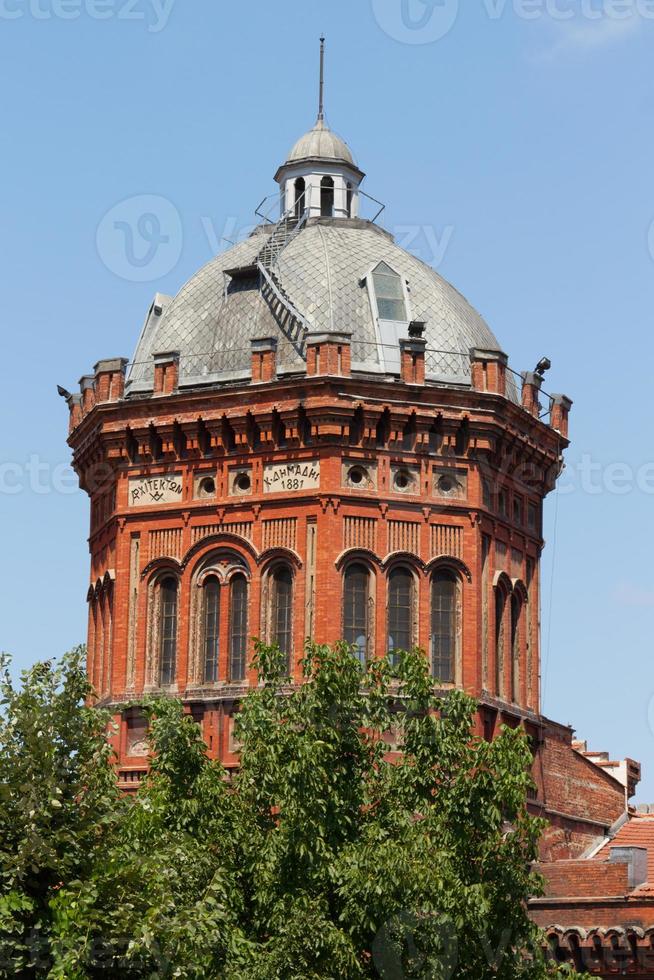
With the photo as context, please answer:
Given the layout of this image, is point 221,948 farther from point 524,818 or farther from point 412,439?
point 412,439

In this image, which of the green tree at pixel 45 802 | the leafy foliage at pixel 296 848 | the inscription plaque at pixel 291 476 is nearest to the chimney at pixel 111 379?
the inscription plaque at pixel 291 476

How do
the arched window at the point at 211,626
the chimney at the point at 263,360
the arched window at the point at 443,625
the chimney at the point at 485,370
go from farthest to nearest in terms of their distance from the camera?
the chimney at the point at 485,370, the chimney at the point at 263,360, the arched window at the point at 211,626, the arched window at the point at 443,625

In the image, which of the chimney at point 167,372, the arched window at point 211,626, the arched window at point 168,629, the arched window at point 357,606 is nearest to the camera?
the arched window at point 357,606

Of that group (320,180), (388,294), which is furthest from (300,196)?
(388,294)

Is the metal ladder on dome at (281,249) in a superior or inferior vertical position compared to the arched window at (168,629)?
superior

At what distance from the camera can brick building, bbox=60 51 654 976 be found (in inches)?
1884

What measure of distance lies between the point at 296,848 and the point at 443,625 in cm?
1364

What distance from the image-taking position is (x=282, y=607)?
4819 centimetres

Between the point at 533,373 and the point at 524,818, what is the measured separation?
729 inches

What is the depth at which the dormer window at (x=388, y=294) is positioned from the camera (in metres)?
50.7

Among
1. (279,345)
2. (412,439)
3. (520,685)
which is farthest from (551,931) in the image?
(279,345)

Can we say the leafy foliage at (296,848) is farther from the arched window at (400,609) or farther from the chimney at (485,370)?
the chimney at (485,370)

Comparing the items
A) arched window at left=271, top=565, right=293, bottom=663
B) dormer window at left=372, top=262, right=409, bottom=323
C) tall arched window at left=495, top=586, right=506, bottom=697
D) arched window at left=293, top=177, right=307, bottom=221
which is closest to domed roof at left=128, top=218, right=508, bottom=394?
dormer window at left=372, top=262, right=409, bottom=323

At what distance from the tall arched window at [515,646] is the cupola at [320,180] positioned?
10907 millimetres
